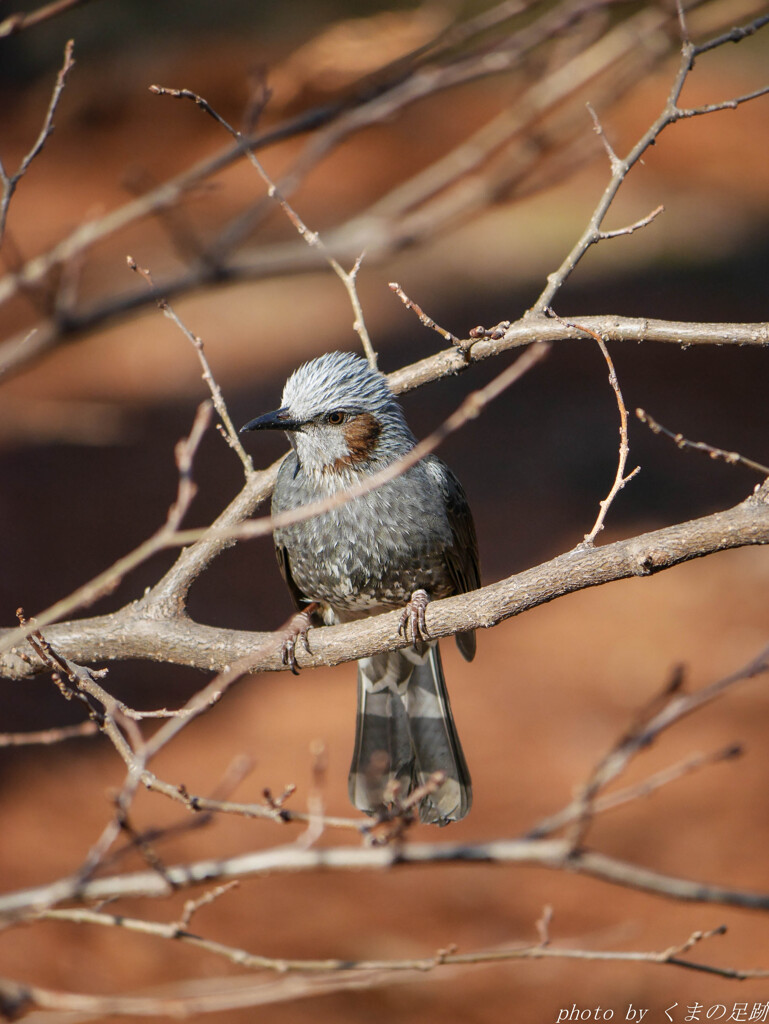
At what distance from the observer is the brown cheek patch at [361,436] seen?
4.55m

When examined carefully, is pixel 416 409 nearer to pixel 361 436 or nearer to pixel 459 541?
pixel 459 541

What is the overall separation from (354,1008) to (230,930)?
40.6 inches

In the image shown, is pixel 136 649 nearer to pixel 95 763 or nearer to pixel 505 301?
pixel 95 763

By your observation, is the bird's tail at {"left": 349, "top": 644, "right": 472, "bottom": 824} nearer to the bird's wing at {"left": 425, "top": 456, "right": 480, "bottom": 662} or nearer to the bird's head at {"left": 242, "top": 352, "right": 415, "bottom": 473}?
the bird's wing at {"left": 425, "top": 456, "right": 480, "bottom": 662}

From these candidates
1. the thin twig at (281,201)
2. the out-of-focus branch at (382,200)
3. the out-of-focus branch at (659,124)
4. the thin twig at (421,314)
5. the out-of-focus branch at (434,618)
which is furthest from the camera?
the thin twig at (421,314)

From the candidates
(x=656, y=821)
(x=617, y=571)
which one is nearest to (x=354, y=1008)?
(x=656, y=821)

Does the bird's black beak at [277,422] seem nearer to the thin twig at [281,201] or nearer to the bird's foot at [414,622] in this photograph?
the thin twig at [281,201]

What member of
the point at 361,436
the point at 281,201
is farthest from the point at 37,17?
the point at 361,436

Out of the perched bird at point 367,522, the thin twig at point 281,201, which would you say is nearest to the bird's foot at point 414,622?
the perched bird at point 367,522

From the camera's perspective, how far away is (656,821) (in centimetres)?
789

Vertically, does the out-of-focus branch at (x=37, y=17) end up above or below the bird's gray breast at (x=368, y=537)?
below

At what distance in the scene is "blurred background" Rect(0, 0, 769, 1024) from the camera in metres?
2.73

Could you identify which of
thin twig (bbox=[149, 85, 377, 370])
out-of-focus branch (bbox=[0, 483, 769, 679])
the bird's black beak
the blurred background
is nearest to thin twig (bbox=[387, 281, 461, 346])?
thin twig (bbox=[149, 85, 377, 370])

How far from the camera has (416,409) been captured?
12.7 m
